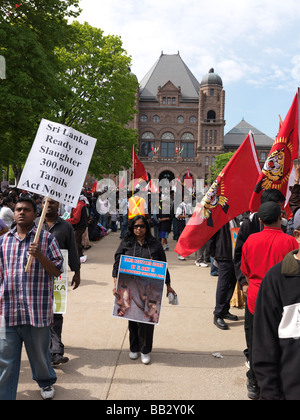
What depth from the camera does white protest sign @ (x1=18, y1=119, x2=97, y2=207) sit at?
3.42m

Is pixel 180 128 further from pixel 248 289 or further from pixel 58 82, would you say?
pixel 248 289

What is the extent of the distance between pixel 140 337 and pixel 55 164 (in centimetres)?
219

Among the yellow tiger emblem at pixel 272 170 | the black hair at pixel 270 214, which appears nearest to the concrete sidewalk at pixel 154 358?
the black hair at pixel 270 214

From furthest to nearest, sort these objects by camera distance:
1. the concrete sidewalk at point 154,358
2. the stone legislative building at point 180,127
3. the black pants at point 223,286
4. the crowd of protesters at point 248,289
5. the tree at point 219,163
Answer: the stone legislative building at point 180,127 < the tree at point 219,163 < the black pants at point 223,286 < the concrete sidewalk at point 154,358 < the crowd of protesters at point 248,289

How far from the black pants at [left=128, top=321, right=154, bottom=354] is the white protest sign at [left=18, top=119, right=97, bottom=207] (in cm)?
171

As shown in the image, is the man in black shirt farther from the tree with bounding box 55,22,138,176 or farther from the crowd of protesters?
the tree with bounding box 55,22,138,176

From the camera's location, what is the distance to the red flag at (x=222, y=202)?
527 cm

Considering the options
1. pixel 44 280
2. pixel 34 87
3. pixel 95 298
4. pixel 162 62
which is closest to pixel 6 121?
pixel 34 87

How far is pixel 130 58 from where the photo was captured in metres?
23.9

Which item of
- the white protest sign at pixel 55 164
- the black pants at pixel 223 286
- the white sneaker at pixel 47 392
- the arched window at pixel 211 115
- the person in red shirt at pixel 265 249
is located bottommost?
the white sneaker at pixel 47 392

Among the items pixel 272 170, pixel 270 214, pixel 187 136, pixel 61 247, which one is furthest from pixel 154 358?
pixel 187 136

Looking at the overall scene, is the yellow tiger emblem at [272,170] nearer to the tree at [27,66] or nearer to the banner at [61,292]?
the banner at [61,292]

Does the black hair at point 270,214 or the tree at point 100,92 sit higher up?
the tree at point 100,92

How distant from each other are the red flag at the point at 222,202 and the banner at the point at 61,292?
163cm
